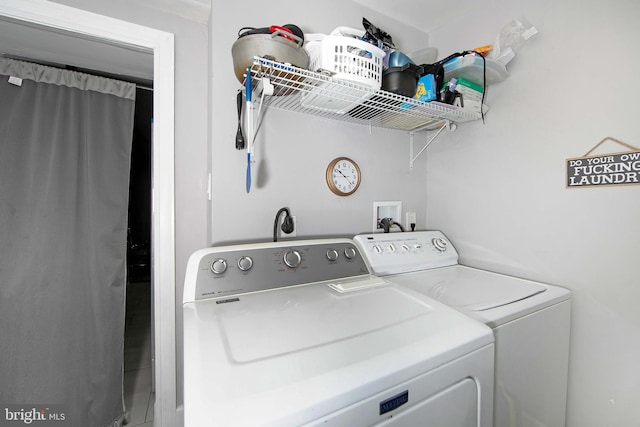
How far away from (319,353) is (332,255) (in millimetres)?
599

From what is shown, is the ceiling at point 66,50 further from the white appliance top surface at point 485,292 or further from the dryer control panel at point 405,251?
the white appliance top surface at point 485,292

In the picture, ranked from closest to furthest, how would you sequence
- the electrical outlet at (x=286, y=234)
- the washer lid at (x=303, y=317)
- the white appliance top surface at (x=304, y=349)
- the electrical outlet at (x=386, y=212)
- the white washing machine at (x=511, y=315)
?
the white appliance top surface at (x=304, y=349) < the washer lid at (x=303, y=317) < the white washing machine at (x=511, y=315) < the electrical outlet at (x=286, y=234) < the electrical outlet at (x=386, y=212)

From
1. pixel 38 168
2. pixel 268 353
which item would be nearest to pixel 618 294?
pixel 268 353

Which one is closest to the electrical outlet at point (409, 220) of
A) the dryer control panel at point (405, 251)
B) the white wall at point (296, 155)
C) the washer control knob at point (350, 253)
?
the white wall at point (296, 155)

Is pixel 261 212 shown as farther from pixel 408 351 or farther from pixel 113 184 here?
pixel 113 184

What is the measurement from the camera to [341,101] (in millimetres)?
1263

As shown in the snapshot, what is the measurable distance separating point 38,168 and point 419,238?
90.9 inches

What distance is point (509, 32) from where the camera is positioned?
1.32m

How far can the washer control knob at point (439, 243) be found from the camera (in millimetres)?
1549

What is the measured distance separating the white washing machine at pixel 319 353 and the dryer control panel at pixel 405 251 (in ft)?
0.87

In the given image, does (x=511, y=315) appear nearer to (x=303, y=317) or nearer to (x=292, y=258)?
(x=303, y=317)

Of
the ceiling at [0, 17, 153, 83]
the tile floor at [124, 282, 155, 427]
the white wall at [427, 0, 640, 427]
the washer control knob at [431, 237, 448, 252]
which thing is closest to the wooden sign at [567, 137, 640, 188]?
the white wall at [427, 0, 640, 427]

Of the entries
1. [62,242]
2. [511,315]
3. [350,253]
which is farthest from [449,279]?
[62,242]

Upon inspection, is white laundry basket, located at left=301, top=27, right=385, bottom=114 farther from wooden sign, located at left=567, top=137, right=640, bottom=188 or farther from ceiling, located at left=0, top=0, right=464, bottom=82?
wooden sign, located at left=567, top=137, right=640, bottom=188
